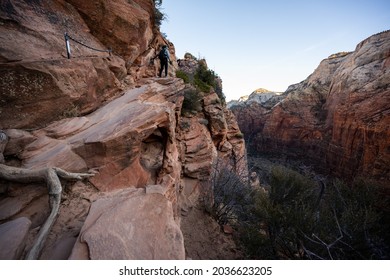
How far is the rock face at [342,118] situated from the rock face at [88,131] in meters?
21.0

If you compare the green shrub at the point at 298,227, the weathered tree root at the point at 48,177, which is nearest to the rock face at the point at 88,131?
the weathered tree root at the point at 48,177

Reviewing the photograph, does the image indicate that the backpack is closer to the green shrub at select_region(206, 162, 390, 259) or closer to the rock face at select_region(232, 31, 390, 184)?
the green shrub at select_region(206, 162, 390, 259)

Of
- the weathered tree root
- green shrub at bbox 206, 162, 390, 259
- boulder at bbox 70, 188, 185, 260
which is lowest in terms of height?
green shrub at bbox 206, 162, 390, 259

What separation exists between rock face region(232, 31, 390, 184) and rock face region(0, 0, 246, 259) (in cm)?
2103

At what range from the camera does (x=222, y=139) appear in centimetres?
1335

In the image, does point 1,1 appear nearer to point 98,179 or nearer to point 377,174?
point 98,179

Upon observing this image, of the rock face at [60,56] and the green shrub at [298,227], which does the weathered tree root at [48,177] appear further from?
the green shrub at [298,227]

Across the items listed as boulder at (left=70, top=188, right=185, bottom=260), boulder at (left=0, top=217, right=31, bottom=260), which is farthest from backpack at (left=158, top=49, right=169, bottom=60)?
boulder at (left=0, top=217, right=31, bottom=260)

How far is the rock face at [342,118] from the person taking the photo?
17719mm

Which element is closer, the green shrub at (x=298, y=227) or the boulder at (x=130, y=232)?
the boulder at (x=130, y=232)

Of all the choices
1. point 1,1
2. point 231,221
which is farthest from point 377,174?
point 1,1

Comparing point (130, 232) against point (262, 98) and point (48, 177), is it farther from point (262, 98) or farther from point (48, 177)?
point (262, 98)

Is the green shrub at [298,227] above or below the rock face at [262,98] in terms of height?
below

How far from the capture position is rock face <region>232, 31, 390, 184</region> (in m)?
17.7
